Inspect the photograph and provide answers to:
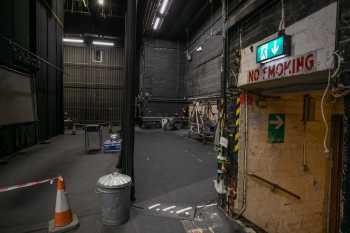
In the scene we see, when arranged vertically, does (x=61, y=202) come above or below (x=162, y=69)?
below

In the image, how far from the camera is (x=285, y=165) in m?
3.29

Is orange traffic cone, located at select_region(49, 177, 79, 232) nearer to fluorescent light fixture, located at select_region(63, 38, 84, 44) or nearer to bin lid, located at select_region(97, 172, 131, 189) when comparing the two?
bin lid, located at select_region(97, 172, 131, 189)

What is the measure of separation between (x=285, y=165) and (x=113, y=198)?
2723 millimetres

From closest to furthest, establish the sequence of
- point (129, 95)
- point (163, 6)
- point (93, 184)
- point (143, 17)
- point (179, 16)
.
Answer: point (129, 95) → point (93, 184) → point (163, 6) → point (143, 17) → point (179, 16)

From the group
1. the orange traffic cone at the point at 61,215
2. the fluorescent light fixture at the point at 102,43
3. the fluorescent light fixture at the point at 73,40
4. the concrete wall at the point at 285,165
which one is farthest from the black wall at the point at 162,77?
the concrete wall at the point at 285,165

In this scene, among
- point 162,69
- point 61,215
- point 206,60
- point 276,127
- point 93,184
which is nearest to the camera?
point 61,215

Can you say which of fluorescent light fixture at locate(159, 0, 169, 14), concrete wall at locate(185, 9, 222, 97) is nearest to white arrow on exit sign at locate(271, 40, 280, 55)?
concrete wall at locate(185, 9, 222, 97)

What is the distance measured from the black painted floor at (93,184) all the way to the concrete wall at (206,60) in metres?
5.31

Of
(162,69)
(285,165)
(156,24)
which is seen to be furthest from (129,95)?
(162,69)

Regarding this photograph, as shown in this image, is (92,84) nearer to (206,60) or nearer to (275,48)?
(206,60)

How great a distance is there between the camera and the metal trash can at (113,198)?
304cm

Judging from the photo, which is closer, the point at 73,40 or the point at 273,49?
the point at 273,49

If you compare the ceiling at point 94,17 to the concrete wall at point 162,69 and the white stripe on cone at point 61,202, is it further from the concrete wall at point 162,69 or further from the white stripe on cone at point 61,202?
the white stripe on cone at point 61,202

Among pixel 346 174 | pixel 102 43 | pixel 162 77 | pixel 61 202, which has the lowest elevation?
pixel 61 202
